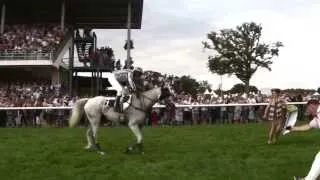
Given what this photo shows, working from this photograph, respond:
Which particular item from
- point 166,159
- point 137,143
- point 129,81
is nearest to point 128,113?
point 129,81

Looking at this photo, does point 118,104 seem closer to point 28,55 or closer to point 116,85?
point 116,85

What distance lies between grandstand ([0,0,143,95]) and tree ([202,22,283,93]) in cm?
1762

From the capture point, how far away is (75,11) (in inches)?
2178

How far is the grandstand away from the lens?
44.5 metres

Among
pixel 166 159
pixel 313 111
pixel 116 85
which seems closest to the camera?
pixel 313 111

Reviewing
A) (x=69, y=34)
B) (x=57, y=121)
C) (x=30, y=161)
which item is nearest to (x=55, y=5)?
(x=69, y=34)

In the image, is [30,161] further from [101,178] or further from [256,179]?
[256,179]

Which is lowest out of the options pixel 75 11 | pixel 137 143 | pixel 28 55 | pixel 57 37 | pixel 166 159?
pixel 166 159

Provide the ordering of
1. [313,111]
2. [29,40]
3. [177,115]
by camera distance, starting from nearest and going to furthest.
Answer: [313,111] < [177,115] < [29,40]

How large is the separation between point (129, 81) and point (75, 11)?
39.7m

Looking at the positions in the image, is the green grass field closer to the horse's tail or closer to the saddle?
the horse's tail

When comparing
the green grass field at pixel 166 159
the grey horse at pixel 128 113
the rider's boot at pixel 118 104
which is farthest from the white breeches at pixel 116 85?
the green grass field at pixel 166 159

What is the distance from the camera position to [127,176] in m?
12.6

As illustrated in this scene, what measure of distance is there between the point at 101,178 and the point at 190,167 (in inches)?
81.0
